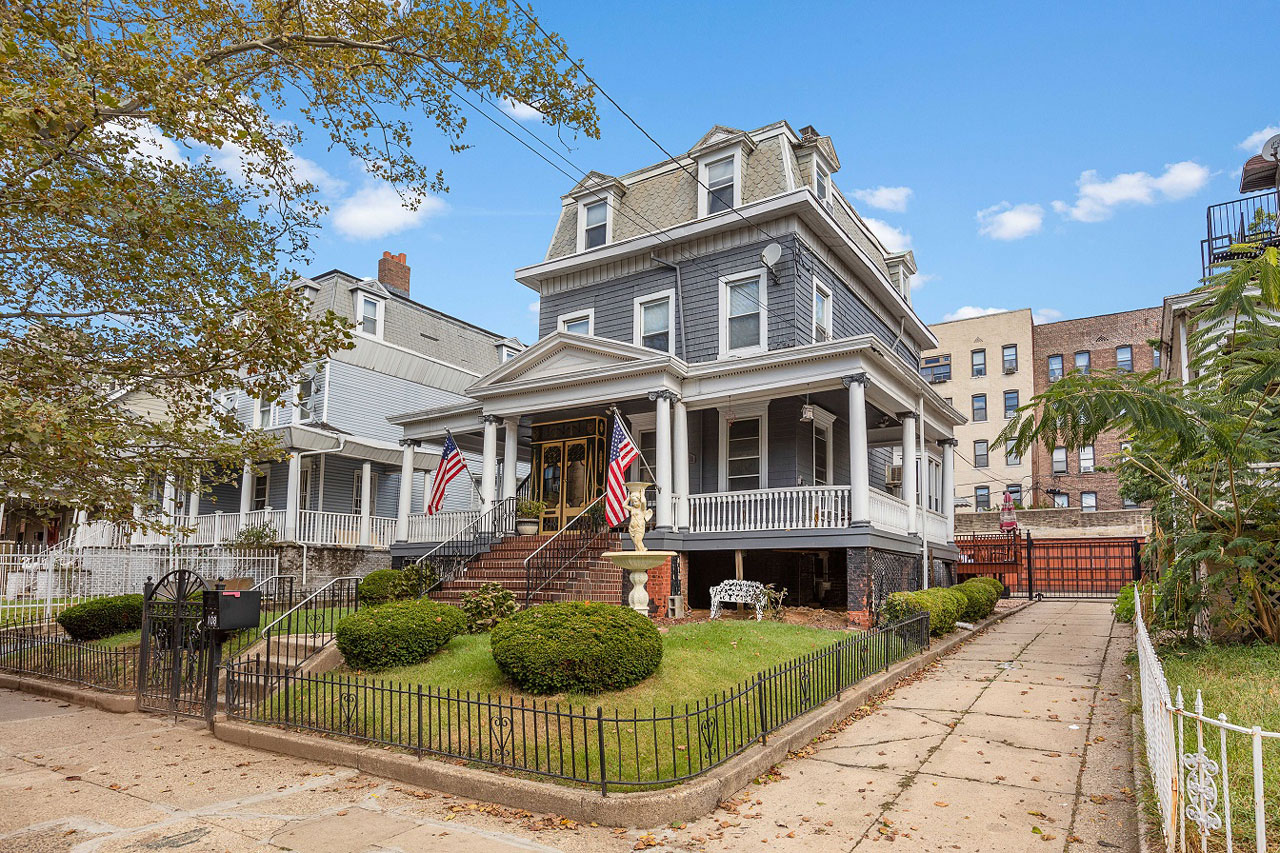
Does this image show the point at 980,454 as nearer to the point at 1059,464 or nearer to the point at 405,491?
the point at 1059,464

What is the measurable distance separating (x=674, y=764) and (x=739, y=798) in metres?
0.76

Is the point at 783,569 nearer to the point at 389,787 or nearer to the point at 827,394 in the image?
the point at 827,394

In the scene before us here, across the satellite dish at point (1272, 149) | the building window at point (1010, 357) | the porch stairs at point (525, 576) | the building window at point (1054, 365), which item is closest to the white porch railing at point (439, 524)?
the porch stairs at point (525, 576)

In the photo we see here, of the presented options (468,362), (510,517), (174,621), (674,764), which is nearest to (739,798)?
(674,764)

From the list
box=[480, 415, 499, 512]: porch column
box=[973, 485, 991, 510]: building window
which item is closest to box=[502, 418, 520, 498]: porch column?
box=[480, 415, 499, 512]: porch column

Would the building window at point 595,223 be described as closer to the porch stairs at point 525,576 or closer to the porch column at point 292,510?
the porch stairs at point 525,576

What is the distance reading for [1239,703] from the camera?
7.29 m

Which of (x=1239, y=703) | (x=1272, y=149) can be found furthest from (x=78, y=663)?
(x=1272, y=149)

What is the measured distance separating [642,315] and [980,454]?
36457 mm

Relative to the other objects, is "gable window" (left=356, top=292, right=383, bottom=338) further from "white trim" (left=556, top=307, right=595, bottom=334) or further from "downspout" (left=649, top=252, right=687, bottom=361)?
"downspout" (left=649, top=252, right=687, bottom=361)

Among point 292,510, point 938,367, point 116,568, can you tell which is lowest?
point 116,568

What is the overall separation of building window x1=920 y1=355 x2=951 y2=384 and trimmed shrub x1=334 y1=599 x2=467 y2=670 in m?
47.1

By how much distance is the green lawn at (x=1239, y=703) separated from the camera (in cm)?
496

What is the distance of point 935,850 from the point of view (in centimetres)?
552
